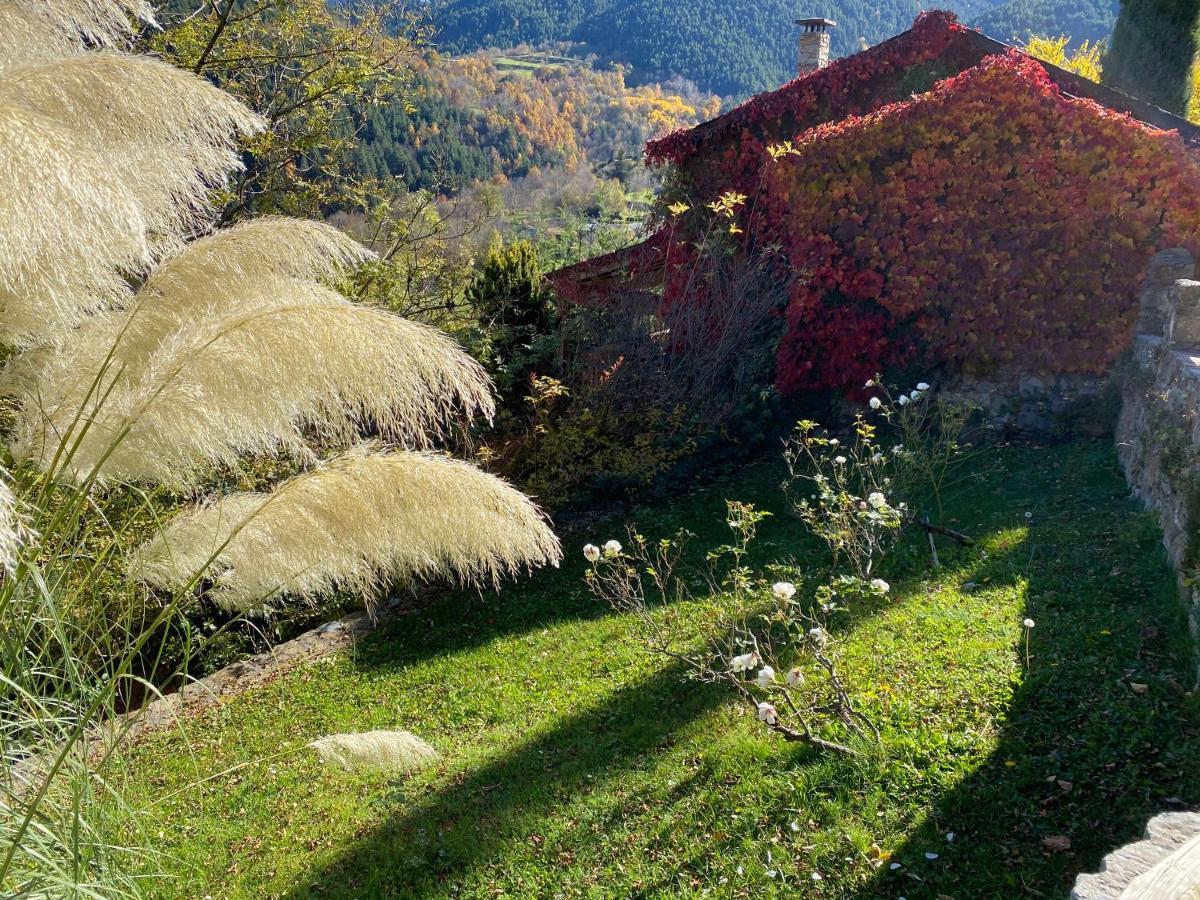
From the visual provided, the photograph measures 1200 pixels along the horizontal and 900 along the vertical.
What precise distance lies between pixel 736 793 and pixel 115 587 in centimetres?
257

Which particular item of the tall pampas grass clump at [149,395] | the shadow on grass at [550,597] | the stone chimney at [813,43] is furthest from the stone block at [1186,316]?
the stone chimney at [813,43]

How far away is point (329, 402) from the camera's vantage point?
7.38 feet

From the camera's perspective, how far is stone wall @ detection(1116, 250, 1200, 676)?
3.96 metres

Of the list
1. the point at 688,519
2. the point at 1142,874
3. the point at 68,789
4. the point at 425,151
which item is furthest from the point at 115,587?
the point at 425,151

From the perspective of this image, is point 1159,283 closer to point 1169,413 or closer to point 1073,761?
point 1169,413

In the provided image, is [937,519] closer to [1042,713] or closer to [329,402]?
[1042,713]

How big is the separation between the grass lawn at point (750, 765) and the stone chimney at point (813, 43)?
11.1 meters

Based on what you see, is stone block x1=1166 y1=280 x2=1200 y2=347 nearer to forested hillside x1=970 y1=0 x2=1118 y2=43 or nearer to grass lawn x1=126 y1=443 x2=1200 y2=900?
grass lawn x1=126 y1=443 x2=1200 y2=900

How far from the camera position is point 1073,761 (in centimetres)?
301

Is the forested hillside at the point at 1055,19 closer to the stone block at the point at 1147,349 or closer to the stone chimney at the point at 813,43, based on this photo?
the stone chimney at the point at 813,43

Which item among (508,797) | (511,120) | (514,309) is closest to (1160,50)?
(514,309)

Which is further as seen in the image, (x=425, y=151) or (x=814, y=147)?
(x=425, y=151)

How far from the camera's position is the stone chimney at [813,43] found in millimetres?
14141

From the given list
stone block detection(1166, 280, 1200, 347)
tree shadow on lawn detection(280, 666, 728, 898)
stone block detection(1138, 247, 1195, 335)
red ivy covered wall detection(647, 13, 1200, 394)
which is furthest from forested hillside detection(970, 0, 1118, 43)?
tree shadow on lawn detection(280, 666, 728, 898)
